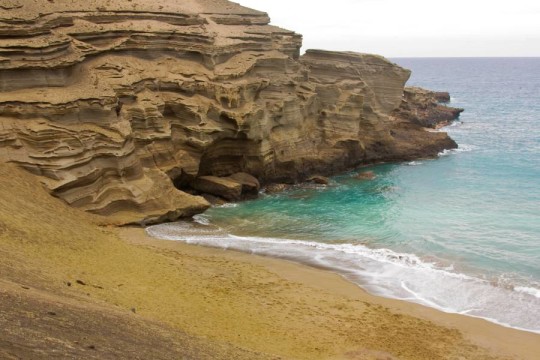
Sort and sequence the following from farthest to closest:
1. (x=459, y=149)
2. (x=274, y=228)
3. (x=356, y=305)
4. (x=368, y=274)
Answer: (x=459, y=149) < (x=274, y=228) < (x=368, y=274) < (x=356, y=305)

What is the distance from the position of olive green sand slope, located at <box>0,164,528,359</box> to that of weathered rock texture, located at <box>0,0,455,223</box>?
8.38 ft

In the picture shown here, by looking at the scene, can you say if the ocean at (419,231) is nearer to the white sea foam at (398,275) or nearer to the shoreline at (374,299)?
the white sea foam at (398,275)

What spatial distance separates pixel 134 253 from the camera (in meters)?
24.0

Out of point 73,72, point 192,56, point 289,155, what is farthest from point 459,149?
point 73,72

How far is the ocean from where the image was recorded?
24156 millimetres

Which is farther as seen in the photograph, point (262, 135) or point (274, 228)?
point (262, 135)

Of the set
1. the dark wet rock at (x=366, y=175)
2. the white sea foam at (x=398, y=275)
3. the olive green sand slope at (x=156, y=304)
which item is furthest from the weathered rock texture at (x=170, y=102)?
the white sea foam at (x=398, y=275)

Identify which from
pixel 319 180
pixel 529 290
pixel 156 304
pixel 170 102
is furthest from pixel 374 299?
pixel 319 180

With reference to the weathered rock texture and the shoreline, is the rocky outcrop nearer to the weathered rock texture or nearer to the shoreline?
the weathered rock texture

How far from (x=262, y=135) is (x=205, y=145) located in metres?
4.55

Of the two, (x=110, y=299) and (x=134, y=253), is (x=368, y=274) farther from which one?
(x=110, y=299)

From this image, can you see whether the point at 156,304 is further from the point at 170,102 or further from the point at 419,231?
the point at 170,102

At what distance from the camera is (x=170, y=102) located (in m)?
35.6

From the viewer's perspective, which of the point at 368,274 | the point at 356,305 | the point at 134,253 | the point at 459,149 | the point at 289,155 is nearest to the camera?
the point at 356,305
